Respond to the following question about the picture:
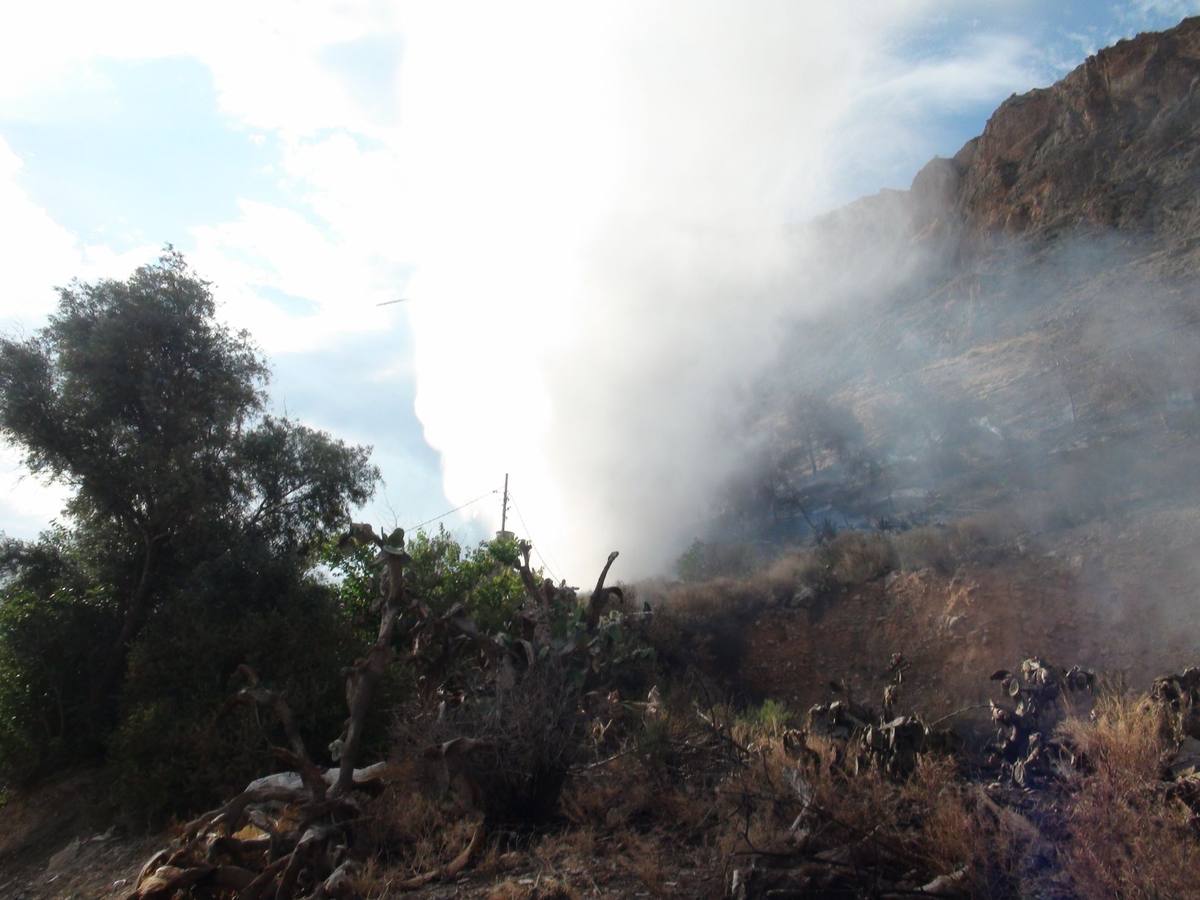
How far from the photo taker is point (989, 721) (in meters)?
13.7

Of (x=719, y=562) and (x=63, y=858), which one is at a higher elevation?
(x=719, y=562)

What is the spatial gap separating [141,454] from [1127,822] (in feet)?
39.0

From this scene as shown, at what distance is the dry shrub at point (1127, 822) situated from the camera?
14.9 feet

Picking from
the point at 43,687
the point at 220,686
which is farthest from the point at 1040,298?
the point at 43,687

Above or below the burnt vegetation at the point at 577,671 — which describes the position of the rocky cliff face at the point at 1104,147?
above

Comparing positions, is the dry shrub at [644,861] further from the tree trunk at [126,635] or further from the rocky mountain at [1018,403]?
the rocky mountain at [1018,403]

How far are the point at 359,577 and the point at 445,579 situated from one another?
178 cm

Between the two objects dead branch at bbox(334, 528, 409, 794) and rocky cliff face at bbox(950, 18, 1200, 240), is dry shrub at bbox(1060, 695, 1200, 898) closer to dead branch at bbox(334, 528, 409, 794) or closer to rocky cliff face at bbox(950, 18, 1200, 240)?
dead branch at bbox(334, 528, 409, 794)

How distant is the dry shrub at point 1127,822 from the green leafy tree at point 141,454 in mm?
9709

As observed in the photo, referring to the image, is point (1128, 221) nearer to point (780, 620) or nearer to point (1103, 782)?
point (780, 620)

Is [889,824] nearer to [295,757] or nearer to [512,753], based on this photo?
[512,753]

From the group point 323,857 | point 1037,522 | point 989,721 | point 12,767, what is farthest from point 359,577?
point 1037,522

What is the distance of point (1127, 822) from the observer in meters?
5.03

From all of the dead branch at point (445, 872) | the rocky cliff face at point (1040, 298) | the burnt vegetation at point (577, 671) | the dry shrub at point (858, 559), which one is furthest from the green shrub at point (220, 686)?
the rocky cliff face at point (1040, 298)
